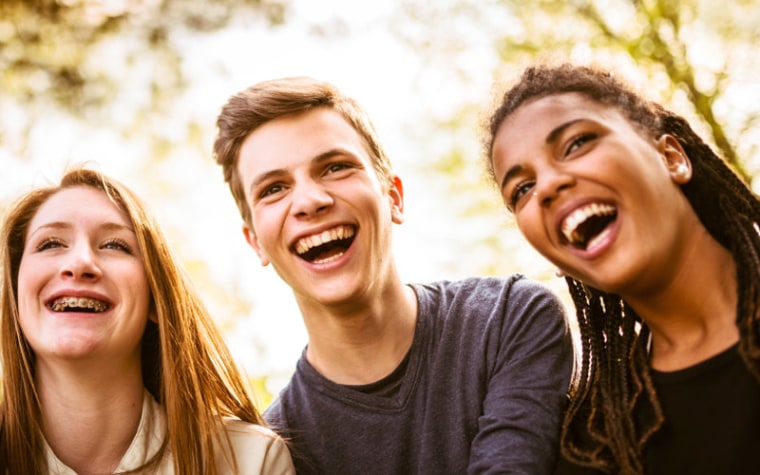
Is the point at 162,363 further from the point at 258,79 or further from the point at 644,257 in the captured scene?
the point at 258,79

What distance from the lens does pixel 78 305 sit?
2.90 m

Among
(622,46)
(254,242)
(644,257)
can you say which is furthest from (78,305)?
(622,46)

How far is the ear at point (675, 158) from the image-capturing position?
2.51m

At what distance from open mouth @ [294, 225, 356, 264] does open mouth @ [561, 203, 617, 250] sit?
0.93 metres

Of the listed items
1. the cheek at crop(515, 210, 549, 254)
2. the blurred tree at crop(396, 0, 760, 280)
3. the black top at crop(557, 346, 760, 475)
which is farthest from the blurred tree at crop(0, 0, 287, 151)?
the black top at crop(557, 346, 760, 475)

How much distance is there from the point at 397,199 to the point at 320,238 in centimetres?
64

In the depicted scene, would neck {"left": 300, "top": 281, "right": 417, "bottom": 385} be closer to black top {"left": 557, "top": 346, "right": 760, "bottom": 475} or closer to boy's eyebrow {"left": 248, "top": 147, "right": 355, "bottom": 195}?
boy's eyebrow {"left": 248, "top": 147, "right": 355, "bottom": 195}

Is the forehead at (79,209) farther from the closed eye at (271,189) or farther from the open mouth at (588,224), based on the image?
the open mouth at (588,224)

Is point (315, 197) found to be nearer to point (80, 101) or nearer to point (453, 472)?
point (453, 472)

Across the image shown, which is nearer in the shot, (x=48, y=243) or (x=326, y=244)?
(x=48, y=243)

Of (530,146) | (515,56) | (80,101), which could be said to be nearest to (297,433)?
(530,146)

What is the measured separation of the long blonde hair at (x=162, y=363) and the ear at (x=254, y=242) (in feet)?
0.99

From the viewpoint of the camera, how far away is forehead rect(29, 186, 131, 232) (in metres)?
3.06

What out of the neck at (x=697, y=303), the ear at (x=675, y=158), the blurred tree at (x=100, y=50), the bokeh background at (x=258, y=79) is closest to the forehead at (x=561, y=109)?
the ear at (x=675, y=158)
